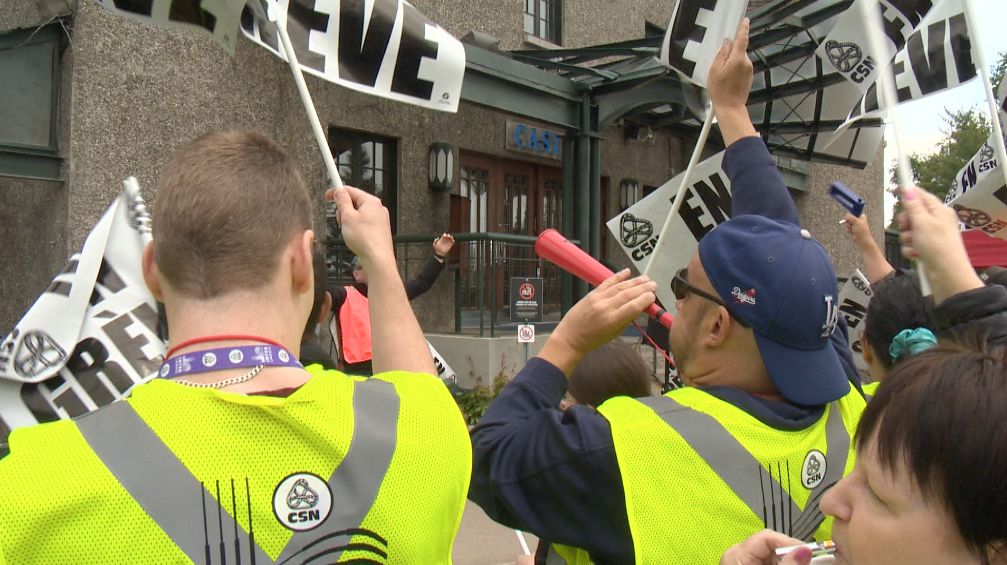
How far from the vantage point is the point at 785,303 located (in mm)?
1639

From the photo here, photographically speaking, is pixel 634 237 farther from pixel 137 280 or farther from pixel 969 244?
pixel 969 244

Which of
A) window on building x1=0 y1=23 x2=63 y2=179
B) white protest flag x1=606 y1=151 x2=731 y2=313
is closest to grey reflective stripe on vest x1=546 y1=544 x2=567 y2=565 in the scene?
white protest flag x1=606 y1=151 x2=731 y2=313

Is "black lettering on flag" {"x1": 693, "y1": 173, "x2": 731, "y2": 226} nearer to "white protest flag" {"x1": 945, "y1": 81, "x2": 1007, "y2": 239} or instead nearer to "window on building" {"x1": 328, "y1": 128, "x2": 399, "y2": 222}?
"white protest flag" {"x1": 945, "y1": 81, "x2": 1007, "y2": 239}

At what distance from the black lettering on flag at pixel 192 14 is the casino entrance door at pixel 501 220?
5758 mm

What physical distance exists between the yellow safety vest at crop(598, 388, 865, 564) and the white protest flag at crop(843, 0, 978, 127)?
2726 mm

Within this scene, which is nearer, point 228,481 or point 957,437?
point 957,437

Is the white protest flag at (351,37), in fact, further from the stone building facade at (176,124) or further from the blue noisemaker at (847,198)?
the stone building facade at (176,124)

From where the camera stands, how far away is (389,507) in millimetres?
1236

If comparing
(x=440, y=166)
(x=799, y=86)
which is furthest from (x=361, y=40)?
(x=799, y=86)

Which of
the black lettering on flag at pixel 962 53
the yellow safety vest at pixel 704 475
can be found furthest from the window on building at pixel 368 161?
the yellow safety vest at pixel 704 475

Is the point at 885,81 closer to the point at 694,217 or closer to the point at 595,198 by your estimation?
the point at 694,217

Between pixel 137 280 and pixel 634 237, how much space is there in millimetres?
1908

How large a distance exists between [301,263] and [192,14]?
187 centimetres

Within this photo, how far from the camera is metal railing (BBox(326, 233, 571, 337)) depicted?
8531 mm
